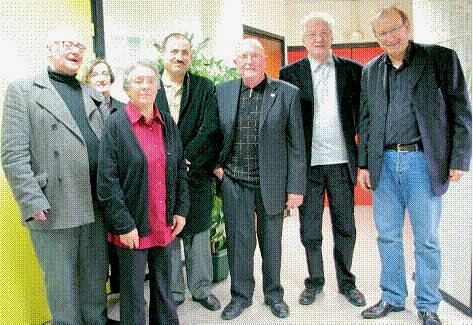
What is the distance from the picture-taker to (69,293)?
2.04 metres

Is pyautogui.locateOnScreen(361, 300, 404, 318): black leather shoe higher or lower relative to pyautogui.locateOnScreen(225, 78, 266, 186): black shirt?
lower

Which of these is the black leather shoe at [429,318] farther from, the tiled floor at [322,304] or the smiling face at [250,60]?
the smiling face at [250,60]

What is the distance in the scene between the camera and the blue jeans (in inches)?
88.9

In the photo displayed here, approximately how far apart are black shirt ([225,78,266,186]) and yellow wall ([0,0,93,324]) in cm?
115

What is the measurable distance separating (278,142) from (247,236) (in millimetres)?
563

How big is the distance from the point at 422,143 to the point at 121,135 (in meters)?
1.51

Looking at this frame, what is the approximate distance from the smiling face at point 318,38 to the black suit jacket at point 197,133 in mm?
641

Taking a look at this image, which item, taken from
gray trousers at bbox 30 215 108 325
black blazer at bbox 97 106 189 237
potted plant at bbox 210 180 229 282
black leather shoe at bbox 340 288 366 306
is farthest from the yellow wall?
black leather shoe at bbox 340 288 366 306

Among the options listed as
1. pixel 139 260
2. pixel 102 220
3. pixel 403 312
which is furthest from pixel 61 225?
pixel 403 312

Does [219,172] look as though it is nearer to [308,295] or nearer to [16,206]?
[308,295]

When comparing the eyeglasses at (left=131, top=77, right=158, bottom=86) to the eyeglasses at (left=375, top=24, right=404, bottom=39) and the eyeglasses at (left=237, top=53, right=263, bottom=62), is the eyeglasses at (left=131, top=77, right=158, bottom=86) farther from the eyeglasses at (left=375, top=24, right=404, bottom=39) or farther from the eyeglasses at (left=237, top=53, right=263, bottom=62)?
the eyeglasses at (left=375, top=24, right=404, bottom=39)

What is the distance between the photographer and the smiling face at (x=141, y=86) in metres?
2.00

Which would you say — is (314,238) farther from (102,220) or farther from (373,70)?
(102,220)

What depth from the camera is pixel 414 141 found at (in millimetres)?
2256
